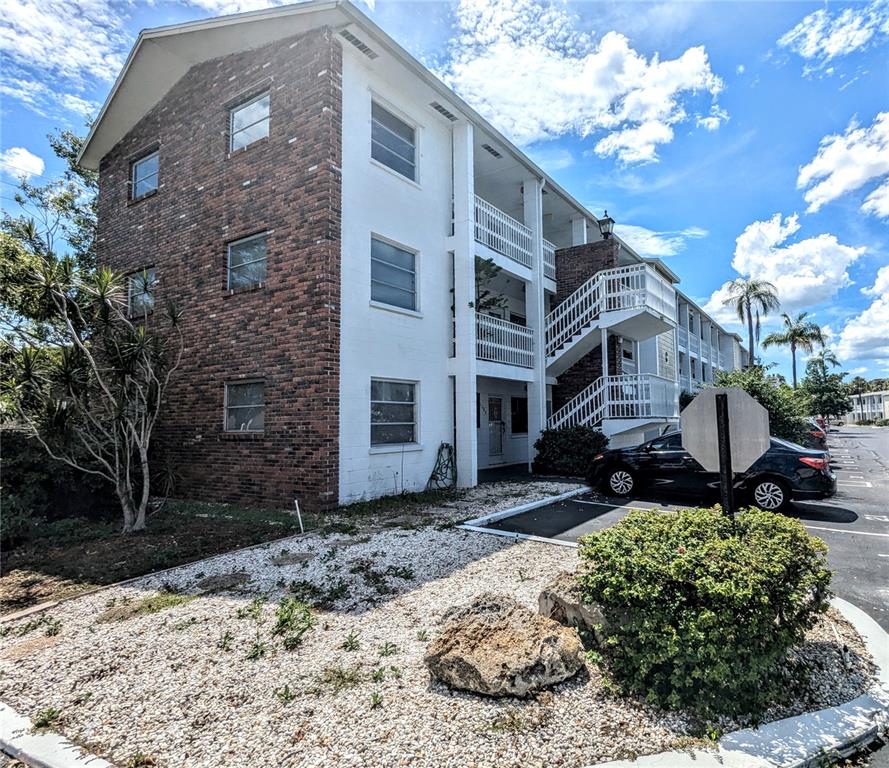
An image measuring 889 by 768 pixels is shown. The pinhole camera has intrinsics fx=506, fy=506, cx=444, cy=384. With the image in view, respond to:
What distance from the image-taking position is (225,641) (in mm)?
4035

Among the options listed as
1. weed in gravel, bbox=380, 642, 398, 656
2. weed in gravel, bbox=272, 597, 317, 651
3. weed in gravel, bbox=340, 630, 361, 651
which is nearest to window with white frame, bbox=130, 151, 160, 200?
weed in gravel, bbox=272, 597, 317, 651

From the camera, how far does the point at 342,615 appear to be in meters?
4.56

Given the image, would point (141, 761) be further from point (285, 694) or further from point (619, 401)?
point (619, 401)

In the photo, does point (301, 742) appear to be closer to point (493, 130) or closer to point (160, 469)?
point (160, 469)

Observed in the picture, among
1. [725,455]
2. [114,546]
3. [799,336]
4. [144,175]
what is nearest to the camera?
[725,455]

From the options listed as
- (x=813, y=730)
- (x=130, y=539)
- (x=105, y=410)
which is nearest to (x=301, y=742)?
(x=813, y=730)

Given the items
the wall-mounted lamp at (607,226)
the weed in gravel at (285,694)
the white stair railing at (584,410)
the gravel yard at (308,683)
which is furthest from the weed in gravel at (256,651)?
the wall-mounted lamp at (607,226)

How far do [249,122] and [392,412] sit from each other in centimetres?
708

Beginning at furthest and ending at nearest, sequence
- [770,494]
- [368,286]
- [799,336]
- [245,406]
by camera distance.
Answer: [799,336]
[245,406]
[368,286]
[770,494]

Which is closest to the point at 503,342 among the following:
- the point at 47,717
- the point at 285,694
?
the point at 285,694

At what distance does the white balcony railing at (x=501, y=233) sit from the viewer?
43.1ft

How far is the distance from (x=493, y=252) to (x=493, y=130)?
3.08 m

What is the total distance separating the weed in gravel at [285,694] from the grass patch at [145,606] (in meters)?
2.23

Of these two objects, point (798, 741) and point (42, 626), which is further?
point (42, 626)
